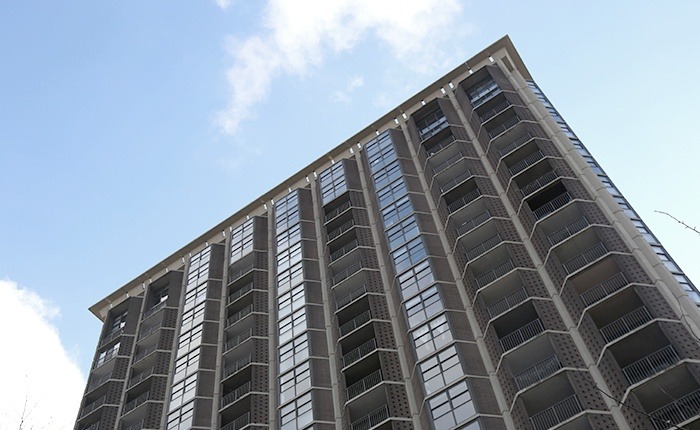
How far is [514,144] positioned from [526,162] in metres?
2.76

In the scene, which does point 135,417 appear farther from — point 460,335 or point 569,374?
point 569,374

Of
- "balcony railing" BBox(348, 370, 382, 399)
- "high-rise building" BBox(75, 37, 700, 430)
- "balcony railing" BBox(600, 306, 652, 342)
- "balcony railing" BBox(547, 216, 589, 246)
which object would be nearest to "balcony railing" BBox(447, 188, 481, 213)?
"high-rise building" BBox(75, 37, 700, 430)

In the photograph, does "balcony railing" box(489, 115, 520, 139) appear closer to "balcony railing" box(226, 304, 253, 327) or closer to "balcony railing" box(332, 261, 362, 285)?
"balcony railing" box(332, 261, 362, 285)

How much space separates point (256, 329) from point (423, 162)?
16.0m

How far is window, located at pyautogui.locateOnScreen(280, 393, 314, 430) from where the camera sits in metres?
39.8

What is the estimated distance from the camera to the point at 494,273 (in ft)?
131

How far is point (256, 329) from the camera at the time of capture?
49.0 m

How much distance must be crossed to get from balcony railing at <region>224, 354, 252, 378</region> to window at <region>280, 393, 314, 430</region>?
20.9 ft

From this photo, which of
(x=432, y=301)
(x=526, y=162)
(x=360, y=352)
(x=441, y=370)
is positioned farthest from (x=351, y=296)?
(x=526, y=162)

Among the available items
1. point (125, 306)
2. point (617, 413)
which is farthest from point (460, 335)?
point (125, 306)

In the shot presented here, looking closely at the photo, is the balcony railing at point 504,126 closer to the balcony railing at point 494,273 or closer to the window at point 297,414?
the balcony railing at point 494,273

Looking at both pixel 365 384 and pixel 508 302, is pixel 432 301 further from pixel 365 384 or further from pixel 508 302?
pixel 365 384

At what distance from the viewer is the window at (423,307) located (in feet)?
131

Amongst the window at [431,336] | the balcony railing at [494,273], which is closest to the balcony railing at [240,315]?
the window at [431,336]
